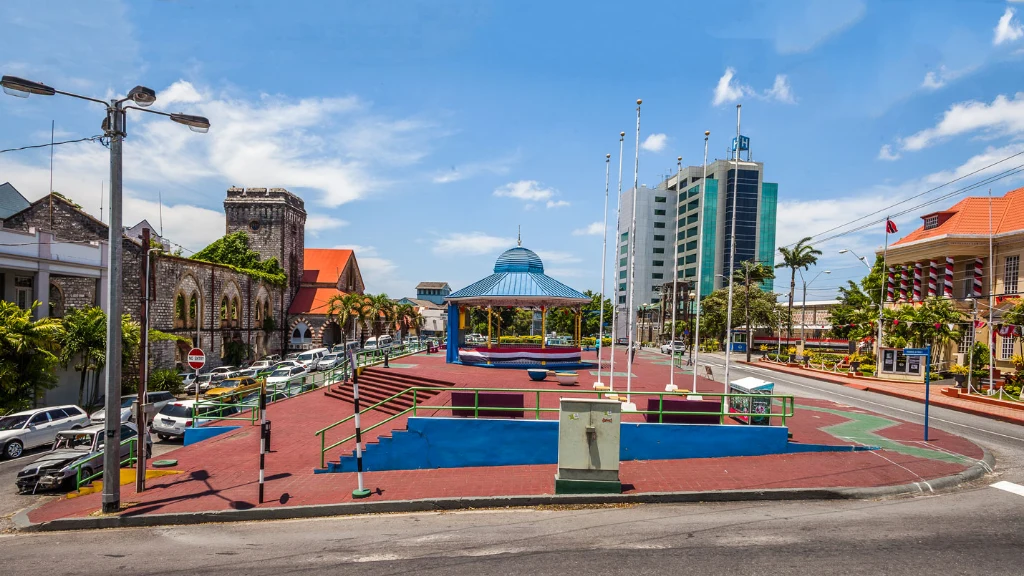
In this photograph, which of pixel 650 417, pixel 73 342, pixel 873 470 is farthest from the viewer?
pixel 73 342

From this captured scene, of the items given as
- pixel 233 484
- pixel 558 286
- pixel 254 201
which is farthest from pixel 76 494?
pixel 254 201

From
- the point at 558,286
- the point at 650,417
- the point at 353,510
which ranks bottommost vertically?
the point at 353,510

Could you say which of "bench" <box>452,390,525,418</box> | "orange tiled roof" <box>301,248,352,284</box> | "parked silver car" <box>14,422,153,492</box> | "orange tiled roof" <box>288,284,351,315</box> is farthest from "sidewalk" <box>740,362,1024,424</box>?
"orange tiled roof" <box>301,248,352,284</box>

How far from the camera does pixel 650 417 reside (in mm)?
14711

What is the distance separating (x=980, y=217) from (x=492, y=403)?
40.2m

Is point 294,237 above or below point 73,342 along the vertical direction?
above

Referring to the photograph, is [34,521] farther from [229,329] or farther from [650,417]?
[229,329]

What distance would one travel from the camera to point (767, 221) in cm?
11631

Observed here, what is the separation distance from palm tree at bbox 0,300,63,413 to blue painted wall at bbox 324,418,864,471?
1746 centimetres

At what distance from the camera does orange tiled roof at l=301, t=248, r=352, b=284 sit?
216ft

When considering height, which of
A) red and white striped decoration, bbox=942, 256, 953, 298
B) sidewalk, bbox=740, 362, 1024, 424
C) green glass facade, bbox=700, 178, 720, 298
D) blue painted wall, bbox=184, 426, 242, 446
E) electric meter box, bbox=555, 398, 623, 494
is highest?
green glass facade, bbox=700, 178, 720, 298

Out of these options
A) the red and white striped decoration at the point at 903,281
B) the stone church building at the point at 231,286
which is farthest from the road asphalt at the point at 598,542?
the red and white striped decoration at the point at 903,281

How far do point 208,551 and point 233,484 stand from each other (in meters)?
4.41

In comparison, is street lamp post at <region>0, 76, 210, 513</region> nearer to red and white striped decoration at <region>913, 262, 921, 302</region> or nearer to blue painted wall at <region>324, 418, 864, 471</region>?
blue painted wall at <region>324, 418, 864, 471</region>
